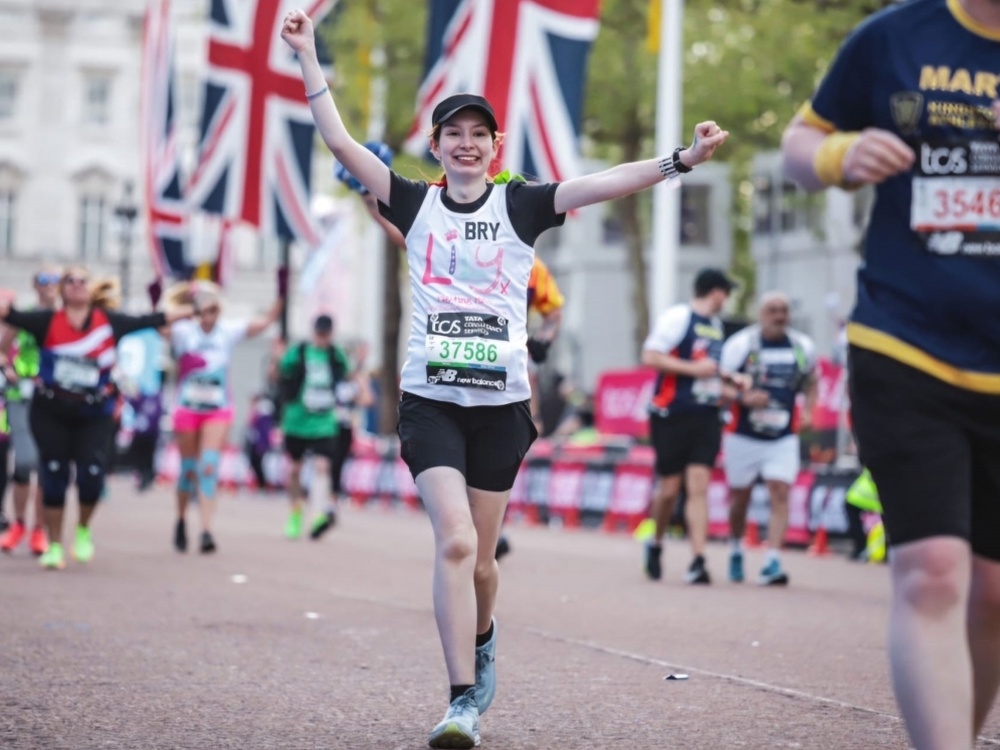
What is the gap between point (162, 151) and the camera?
2967 cm

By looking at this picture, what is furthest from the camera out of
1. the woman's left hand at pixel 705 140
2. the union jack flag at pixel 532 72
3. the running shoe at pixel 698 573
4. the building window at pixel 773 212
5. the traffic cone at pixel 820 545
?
the building window at pixel 773 212

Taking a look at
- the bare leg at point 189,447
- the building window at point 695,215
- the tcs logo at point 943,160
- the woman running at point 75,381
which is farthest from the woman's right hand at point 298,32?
the building window at point 695,215

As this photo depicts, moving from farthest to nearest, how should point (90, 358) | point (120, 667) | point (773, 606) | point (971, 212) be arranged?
point (90, 358), point (773, 606), point (120, 667), point (971, 212)

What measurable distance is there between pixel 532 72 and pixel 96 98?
64.6 meters

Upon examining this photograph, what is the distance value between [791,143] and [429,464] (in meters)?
1.99

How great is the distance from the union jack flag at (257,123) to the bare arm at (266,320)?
927 centimetres

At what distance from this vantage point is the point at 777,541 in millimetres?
13875

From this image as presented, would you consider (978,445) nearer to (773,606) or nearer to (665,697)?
(665,697)

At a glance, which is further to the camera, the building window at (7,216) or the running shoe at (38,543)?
the building window at (7,216)

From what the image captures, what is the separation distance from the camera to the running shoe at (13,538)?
50.2 ft

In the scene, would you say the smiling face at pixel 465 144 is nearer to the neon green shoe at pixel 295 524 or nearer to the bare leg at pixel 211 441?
the bare leg at pixel 211 441

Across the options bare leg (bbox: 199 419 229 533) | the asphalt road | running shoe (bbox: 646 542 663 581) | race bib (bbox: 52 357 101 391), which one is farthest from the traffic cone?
race bib (bbox: 52 357 101 391)

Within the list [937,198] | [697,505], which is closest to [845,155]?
[937,198]

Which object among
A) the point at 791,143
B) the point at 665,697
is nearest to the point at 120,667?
the point at 665,697
